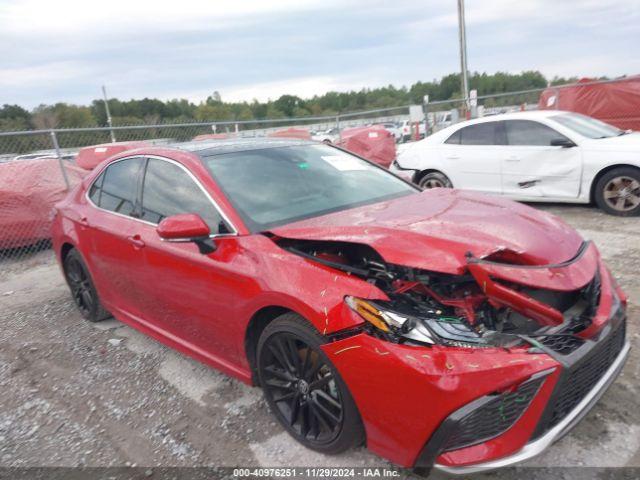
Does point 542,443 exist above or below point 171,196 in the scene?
below

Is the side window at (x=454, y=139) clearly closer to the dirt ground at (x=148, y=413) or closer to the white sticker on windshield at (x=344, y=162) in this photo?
the dirt ground at (x=148, y=413)

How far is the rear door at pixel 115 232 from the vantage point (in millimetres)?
3543

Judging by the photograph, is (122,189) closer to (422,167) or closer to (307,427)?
(307,427)

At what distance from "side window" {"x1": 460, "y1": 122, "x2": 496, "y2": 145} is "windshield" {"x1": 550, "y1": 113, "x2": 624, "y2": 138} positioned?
0.86m

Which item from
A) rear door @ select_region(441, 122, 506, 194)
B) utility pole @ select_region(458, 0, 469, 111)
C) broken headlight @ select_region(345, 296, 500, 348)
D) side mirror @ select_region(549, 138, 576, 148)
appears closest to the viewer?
broken headlight @ select_region(345, 296, 500, 348)

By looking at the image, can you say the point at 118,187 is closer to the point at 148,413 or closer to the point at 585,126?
the point at 148,413

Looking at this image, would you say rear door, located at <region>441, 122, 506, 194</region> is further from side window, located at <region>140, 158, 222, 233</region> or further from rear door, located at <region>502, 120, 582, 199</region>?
side window, located at <region>140, 158, 222, 233</region>

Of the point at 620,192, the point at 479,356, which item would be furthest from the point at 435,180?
the point at 479,356

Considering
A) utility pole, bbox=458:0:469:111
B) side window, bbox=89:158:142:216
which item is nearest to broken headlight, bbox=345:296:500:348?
side window, bbox=89:158:142:216

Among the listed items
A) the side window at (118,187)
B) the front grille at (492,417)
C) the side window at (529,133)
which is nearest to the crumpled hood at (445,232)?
the front grille at (492,417)

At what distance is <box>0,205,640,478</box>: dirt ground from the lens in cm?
247

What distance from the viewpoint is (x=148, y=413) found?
309cm

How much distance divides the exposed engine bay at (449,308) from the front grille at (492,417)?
19cm

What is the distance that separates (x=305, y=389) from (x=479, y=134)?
6.24 meters
